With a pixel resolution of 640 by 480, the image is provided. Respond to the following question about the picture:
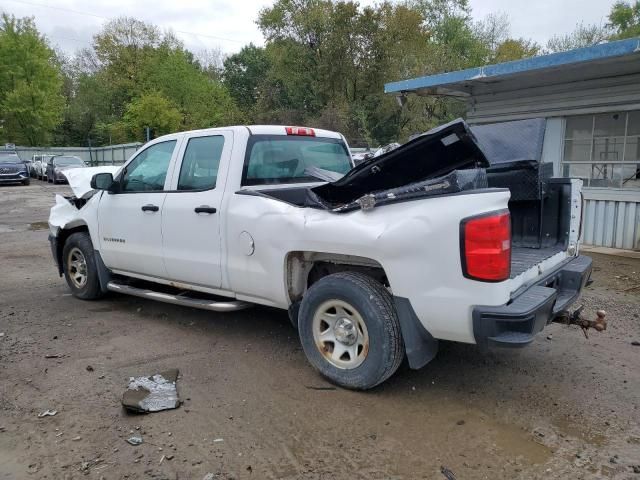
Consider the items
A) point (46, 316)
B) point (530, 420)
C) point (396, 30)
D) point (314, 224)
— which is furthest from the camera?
point (396, 30)

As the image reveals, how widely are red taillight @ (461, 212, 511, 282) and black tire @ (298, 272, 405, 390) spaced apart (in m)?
0.65

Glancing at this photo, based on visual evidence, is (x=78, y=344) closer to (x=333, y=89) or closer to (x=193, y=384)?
(x=193, y=384)

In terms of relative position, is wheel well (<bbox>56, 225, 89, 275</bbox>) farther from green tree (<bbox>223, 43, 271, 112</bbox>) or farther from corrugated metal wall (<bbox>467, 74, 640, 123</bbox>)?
green tree (<bbox>223, 43, 271, 112</bbox>)

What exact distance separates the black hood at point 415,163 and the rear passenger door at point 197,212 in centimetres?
99

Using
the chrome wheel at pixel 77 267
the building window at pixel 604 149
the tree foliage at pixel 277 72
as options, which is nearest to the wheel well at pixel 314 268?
the chrome wheel at pixel 77 267

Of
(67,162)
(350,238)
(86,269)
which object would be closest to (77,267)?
(86,269)

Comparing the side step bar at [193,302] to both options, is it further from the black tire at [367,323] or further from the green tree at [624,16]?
the green tree at [624,16]

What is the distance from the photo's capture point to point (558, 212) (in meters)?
4.33

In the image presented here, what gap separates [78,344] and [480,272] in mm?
3623

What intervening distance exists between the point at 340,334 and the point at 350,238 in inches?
28.2

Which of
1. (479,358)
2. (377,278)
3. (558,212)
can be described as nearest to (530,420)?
(479,358)

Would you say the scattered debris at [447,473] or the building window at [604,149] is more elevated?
the building window at [604,149]

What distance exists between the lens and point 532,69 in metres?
8.12

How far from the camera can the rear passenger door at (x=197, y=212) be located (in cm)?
435
